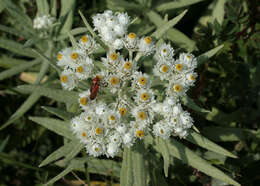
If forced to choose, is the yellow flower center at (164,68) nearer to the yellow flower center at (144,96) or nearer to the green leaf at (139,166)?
the yellow flower center at (144,96)

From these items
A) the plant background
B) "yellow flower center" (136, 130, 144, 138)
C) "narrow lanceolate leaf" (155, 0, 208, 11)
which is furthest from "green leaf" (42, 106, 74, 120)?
"narrow lanceolate leaf" (155, 0, 208, 11)

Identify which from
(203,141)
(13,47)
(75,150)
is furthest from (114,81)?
(13,47)

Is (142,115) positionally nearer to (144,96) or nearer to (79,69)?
(144,96)

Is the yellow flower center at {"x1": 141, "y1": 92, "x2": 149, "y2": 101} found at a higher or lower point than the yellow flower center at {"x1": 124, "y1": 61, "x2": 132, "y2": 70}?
→ lower

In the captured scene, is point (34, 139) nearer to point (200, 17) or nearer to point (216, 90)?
point (216, 90)

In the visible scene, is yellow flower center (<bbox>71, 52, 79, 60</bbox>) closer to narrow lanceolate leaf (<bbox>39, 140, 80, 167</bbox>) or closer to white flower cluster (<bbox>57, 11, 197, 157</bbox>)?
white flower cluster (<bbox>57, 11, 197, 157</bbox>)
